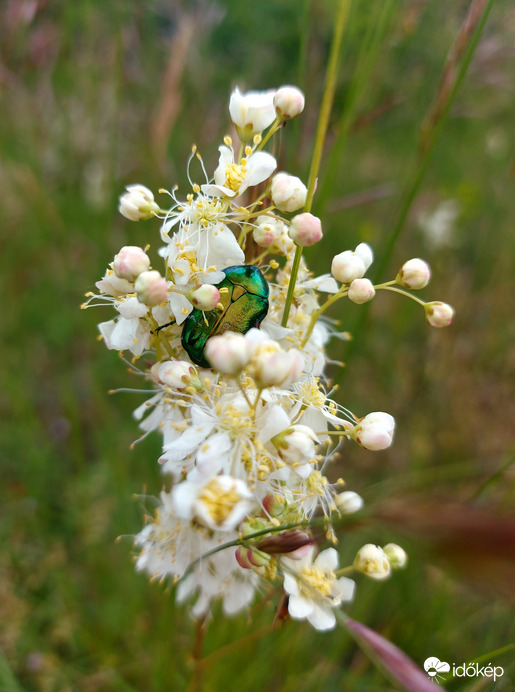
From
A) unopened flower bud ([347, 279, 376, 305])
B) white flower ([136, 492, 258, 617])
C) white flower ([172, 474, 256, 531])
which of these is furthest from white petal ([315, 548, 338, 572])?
unopened flower bud ([347, 279, 376, 305])

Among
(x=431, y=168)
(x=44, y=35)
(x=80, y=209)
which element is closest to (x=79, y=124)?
(x=44, y=35)

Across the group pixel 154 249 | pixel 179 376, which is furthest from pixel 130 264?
pixel 154 249

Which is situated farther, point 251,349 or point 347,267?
point 347,267

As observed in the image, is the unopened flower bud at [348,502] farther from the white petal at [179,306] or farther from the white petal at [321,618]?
the white petal at [179,306]

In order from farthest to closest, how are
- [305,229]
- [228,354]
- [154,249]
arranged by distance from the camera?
1. [154,249]
2. [305,229]
3. [228,354]

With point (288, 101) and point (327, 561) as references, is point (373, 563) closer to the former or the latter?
point (327, 561)

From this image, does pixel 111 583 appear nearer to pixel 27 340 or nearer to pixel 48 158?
pixel 27 340

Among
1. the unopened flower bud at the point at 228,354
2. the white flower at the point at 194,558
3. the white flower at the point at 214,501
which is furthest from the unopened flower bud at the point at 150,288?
the white flower at the point at 194,558
